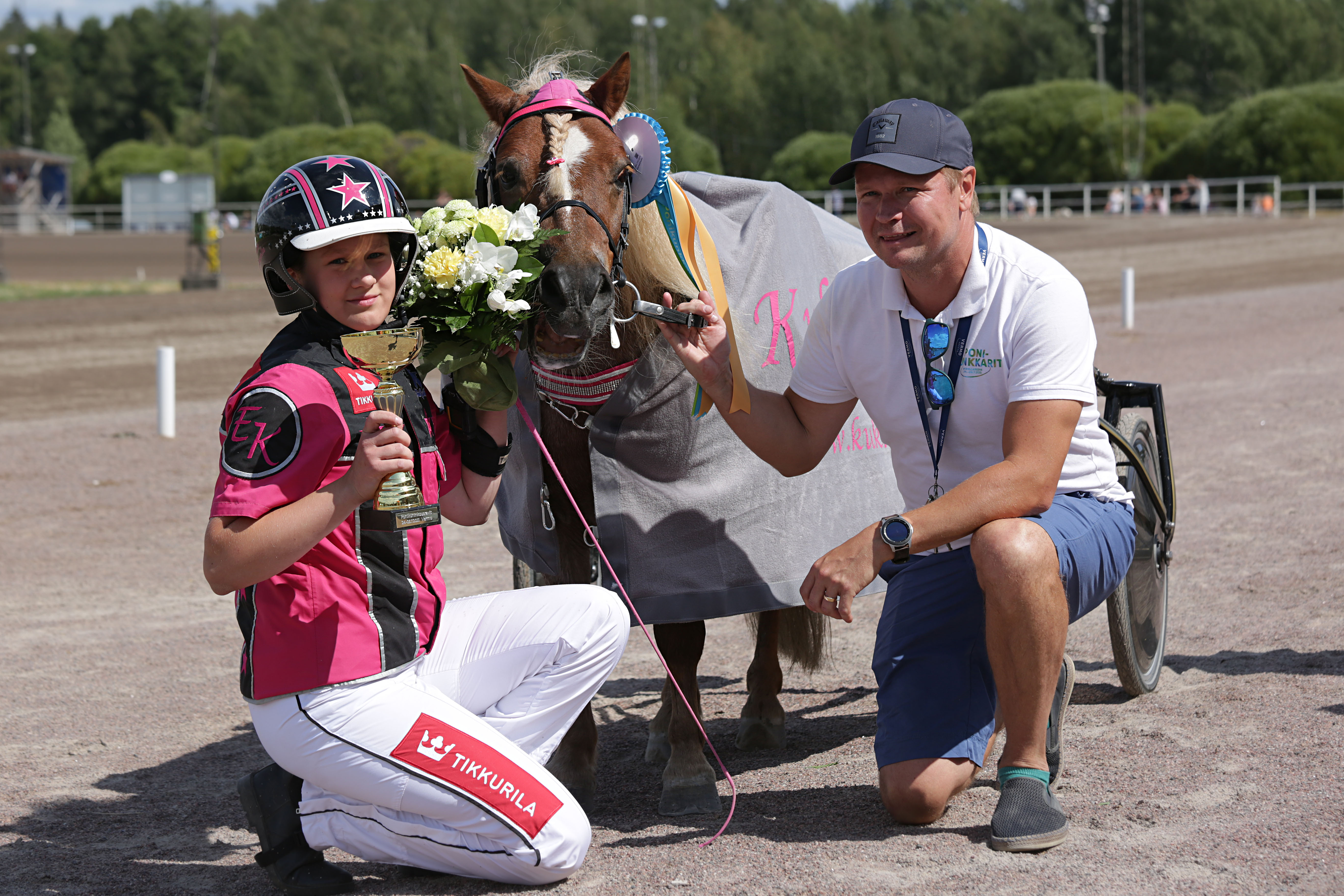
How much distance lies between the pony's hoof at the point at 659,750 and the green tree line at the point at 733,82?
123 ft

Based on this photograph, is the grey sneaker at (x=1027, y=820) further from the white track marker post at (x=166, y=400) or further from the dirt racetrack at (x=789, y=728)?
the white track marker post at (x=166, y=400)

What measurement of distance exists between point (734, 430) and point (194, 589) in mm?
3813

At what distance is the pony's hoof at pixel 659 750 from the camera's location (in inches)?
170

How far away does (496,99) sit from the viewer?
154 inches

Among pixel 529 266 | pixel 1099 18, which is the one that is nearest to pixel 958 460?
pixel 529 266

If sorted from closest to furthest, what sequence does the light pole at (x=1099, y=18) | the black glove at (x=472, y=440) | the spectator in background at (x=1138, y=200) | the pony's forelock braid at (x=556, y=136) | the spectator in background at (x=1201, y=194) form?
the black glove at (x=472, y=440) → the pony's forelock braid at (x=556, y=136) → the spectator in background at (x=1201, y=194) → the spectator in background at (x=1138, y=200) → the light pole at (x=1099, y=18)

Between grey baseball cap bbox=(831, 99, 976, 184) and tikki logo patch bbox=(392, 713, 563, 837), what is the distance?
166 centimetres

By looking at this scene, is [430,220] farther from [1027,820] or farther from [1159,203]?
[1159,203]

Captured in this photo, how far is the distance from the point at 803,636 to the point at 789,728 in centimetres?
33

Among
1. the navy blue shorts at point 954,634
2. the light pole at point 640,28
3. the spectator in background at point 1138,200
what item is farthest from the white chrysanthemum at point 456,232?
the spectator in background at point 1138,200

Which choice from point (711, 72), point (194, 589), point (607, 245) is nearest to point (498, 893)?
point (607, 245)

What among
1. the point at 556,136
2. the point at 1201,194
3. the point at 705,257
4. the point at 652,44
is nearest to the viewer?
the point at 556,136

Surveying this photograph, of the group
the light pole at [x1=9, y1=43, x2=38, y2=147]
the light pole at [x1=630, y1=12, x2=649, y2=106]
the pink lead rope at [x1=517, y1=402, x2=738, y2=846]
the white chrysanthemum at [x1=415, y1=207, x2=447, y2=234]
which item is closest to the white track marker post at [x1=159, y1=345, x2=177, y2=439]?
the pink lead rope at [x1=517, y1=402, x2=738, y2=846]

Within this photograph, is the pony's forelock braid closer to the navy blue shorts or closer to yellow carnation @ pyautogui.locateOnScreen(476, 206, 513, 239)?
yellow carnation @ pyautogui.locateOnScreen(476, 206, 513, 239)
